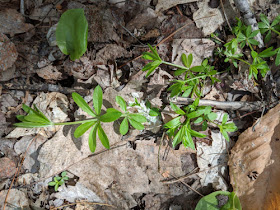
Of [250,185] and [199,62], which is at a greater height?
[199,62]

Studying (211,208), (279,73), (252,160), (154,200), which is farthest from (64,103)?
(279,73)

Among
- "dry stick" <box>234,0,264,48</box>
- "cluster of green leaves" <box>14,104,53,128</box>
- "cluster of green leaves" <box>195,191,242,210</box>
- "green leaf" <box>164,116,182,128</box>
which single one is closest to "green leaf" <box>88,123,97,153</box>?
"cluster of green leaves" <box>14,104,53,128</box>

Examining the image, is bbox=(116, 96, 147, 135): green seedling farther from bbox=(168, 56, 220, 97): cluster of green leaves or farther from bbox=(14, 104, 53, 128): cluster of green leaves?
bbox=(14, 104, 53, 128): cluster of green leaves

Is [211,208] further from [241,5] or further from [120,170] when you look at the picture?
[241,5]

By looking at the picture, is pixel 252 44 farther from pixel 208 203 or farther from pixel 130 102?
pixel 208 203

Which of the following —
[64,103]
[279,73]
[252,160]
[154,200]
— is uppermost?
[279,73]

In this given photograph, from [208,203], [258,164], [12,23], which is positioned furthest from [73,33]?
[258,164]
